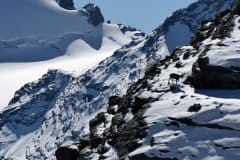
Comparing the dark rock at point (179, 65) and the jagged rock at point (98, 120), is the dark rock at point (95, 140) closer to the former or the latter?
the jagged rock at point (98, 120)

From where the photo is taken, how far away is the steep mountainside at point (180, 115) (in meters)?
75.4

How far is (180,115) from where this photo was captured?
79.0 meters

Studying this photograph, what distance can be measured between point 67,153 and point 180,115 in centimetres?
1579

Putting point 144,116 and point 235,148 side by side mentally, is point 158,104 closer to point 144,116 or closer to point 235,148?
point 144,116

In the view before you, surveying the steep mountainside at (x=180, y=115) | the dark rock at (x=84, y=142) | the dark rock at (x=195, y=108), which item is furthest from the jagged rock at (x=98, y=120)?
the dark rock at (x=195, y=108)

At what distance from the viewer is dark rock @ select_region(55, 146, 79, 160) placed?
87.8m

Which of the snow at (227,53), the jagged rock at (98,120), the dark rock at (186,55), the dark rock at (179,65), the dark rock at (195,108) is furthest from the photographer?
the dark rock at (186,55)

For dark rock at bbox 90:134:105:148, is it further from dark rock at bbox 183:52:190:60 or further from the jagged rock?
dark rock at bbox 183:52:190:60

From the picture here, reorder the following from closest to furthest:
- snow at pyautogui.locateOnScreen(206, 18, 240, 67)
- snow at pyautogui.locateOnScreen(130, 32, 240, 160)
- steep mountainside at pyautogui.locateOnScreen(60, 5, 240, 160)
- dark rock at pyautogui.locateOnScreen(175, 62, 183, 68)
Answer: snow at pyautogui.locateOnScreen(130, 32, 240, 160)
steep mountainside at pyautogui.locateOnScreen(60, 5, 240, 160)
snow at pyautogui.locateOnScreen(206, 18, 240, 67)
dark rock at pyautogui.locateOnScreen(175, 62, 183, 68)

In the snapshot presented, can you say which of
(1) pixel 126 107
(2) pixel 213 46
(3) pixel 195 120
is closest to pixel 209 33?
(2) pixel 213 46

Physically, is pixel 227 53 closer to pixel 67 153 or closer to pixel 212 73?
pixel 212 73

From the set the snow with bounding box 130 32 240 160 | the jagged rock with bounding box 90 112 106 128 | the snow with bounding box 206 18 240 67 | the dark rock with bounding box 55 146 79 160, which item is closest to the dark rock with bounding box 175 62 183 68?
the snow with bounding box 206 18 240 67

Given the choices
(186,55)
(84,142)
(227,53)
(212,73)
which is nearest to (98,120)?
(84,142)

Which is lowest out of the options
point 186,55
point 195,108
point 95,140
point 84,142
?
point 84,142
